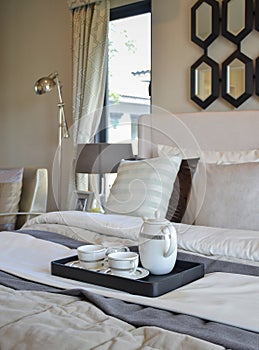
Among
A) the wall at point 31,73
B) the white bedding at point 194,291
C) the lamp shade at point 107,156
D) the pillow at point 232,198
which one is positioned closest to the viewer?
the white bedding at point 194,291

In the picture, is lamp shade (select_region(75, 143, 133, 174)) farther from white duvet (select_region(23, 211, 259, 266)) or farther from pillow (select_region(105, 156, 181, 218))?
white duvet (select_region(23, 211, 259, 266))

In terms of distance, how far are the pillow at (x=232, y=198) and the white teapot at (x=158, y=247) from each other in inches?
33.4

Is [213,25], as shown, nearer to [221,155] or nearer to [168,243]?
[221,155]

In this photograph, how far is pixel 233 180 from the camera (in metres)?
2.39

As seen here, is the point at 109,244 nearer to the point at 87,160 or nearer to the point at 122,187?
the point at 122,187

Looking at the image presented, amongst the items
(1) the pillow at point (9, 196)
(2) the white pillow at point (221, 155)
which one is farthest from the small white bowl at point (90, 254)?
(1) the pillow at point (9, 196)

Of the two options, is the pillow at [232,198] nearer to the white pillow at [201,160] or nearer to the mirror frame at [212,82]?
the white pillow at [201,160]

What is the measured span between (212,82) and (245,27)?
41 cm

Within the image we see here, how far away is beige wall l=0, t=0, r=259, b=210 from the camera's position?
350 centimetres

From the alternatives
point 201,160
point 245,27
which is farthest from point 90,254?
point 245,27

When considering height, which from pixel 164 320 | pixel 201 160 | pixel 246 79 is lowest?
pixel 164 320

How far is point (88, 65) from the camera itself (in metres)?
4.03

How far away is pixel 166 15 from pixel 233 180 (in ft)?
5.67

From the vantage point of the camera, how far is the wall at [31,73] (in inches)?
179
